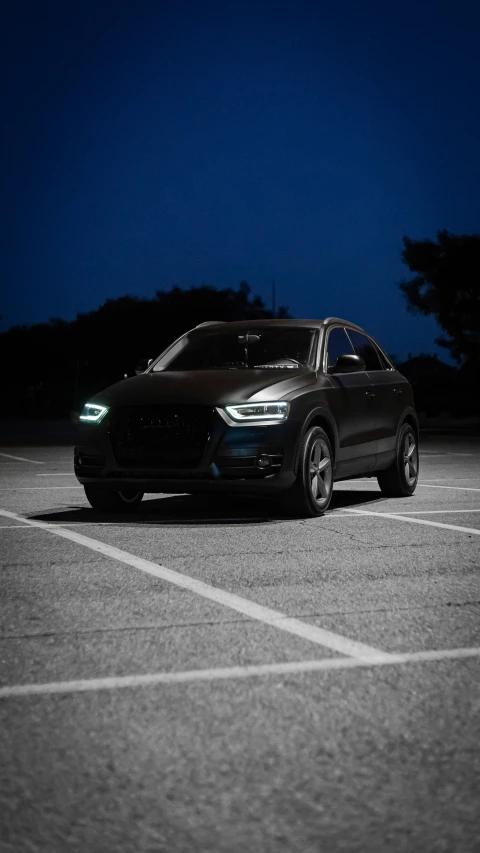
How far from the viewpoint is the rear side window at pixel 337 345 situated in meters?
11.9

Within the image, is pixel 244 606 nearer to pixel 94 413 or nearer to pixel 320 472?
pixel 320 472

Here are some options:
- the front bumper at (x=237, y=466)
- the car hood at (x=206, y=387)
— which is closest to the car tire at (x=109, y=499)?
the front bumper at (x=237, y=466)

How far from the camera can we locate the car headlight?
10.3 meters

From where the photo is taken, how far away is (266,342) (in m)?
11.9

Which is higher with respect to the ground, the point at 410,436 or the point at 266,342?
the point at 266,342

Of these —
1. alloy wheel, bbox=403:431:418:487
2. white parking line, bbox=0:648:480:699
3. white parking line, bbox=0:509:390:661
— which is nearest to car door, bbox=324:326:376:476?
alloy wheel, bbox=403:431:418:487

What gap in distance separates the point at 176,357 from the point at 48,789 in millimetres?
8694

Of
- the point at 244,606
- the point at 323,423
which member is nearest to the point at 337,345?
the point at 323,423

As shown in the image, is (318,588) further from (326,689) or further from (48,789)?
(48,789)

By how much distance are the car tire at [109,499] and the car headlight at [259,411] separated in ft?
4.35

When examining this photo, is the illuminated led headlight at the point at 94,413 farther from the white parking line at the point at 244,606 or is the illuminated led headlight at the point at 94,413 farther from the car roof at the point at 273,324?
the car roof at the point at 273,324

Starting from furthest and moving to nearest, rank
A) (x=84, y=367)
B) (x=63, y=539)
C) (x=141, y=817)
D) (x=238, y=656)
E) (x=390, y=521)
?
(x=84, y=367), (x=390, y=521), (x=63, y=539), (x=238, y=656), (x=141, y=817)

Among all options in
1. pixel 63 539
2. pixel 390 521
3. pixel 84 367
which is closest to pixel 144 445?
pixel 63 539

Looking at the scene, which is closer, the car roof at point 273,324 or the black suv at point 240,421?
the black suv at point 240,421
